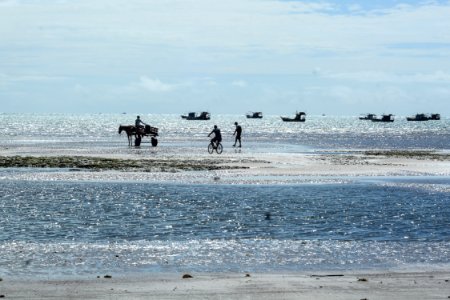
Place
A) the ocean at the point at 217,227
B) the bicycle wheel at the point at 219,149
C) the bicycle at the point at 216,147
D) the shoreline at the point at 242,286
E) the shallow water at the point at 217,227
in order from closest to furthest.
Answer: the shoreline at the point at 242,286
the ocean at the point at 217,227
the shallow water at the point at 217,227
the bicycle at the point at 216,147
the bicycle wheel at the point at 219,149

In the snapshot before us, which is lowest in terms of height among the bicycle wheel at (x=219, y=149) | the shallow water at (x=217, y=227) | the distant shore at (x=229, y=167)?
the shallow water at (x=217, y=227)

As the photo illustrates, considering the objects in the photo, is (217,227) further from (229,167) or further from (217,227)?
(229,167)

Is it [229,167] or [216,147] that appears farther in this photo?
[216,147]

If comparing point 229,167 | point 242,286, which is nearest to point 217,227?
point 242,286

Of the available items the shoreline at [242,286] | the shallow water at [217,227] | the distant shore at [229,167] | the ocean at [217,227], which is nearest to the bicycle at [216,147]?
the distant shore at [229,167]

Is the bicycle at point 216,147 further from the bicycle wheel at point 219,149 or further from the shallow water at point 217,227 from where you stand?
the shallow water at point 217,227

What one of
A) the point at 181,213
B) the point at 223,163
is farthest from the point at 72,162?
the point at 181,213

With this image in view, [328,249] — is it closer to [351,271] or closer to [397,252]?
[397,252]

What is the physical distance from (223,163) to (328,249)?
27305 mm

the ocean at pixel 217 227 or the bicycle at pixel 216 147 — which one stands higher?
the bicycle at pixel 216 147

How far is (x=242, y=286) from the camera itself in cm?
1349

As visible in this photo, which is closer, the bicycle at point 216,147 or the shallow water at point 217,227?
the shallow water at point 217,227

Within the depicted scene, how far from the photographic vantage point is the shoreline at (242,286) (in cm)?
1273

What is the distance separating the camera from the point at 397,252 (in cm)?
1791
